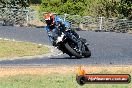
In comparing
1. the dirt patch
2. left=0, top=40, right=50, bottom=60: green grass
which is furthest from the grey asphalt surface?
the dirt patch

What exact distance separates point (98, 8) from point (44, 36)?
34.0ft

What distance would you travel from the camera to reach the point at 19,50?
2247cm

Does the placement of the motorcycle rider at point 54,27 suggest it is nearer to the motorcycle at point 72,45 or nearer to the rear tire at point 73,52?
the motorcycle at point 72,45

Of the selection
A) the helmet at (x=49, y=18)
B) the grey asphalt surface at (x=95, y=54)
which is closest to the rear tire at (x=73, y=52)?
the grey asphalt surface at (x=95, y=54)

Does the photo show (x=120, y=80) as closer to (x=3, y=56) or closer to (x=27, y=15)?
(x=3, y=56)

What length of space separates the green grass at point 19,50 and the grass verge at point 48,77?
6175 mm

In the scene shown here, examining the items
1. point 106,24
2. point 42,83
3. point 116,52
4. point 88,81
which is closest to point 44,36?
point 106,24

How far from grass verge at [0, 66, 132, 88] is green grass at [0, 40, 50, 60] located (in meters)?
6.18

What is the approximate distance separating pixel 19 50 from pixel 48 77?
10.5 m

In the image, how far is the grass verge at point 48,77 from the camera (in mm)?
10102

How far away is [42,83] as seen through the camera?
35.0 feet

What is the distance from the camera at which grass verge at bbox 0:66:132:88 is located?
10102mm

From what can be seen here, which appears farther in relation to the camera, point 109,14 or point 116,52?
point 109,14

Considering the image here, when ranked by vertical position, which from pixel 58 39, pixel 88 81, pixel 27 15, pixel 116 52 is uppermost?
pixel 88 81
